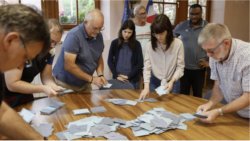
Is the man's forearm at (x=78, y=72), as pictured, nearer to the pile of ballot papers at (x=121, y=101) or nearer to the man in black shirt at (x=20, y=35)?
the pile of ballot papers at (x=121, y=101)

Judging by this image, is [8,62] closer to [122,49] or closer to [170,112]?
[170,112]

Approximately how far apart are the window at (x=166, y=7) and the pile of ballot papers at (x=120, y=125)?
3833 mm

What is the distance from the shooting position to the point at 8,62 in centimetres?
77

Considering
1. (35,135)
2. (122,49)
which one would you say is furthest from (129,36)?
(35,135)

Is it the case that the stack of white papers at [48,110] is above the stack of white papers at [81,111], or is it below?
above

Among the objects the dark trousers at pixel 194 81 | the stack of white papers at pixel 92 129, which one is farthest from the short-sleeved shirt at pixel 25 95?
the dark trousers at pixel 194 81

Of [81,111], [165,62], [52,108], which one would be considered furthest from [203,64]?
[52,108]

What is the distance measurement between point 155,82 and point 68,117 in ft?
4.16

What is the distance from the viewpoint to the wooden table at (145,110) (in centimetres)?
138

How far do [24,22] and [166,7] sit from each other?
4.80 m

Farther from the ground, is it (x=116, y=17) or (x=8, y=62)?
(x=116, y=17)

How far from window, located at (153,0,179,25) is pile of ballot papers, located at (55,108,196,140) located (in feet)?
12.6

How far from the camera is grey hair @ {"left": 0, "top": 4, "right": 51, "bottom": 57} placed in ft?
2.44

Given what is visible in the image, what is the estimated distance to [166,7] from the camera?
203 inches
